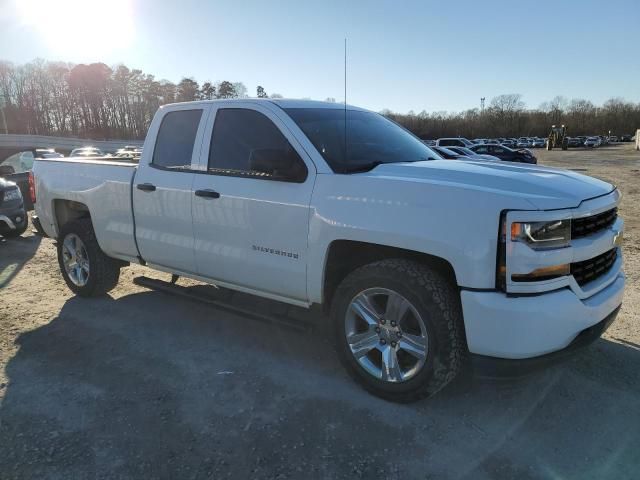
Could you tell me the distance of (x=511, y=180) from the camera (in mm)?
2980

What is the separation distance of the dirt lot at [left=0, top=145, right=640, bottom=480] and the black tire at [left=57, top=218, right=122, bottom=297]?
2.68ft

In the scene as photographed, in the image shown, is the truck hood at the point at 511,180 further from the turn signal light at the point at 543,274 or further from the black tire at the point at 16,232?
the black tire at the point at 16,232

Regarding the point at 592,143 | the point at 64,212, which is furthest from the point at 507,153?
the point at 592,143

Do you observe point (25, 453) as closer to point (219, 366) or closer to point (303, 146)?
point (219, 366)

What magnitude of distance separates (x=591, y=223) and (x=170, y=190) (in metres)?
3.24

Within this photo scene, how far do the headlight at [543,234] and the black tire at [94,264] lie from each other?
4290 mm

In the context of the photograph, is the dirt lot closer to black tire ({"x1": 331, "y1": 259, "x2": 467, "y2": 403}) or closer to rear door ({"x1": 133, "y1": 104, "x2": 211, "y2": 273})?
black tire ({"x1": 331, "y1": 259, "x2": 467, "y2": 403})

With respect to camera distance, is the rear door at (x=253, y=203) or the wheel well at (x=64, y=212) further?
the wheel well at (x=64, y=212)

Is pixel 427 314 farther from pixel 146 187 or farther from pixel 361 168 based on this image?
pixel 146 187

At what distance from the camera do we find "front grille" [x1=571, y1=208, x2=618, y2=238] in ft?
9.27

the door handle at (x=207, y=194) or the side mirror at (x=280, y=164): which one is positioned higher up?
the side mirror at (x=280, y=164)

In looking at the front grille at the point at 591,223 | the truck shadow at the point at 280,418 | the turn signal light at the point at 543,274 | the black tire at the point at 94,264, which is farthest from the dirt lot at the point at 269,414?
the front grille at the point at 591,223

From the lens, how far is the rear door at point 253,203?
348 centimetres

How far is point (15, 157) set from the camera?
43.7 ft
